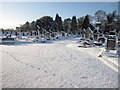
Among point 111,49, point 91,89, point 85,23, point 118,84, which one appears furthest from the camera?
point 85,23

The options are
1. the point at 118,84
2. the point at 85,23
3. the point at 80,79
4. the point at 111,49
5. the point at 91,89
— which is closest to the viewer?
the point at 91,89

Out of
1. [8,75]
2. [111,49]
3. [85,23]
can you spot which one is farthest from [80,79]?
[85,23]

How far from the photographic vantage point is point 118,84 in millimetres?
3900

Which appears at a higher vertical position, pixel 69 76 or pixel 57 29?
pixel 57 29

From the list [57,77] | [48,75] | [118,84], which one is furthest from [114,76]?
[48,75]

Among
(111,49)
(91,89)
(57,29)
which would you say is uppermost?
(57,29)

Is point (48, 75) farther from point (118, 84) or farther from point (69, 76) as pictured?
point (118, 84)

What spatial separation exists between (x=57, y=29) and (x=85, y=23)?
12546 mm

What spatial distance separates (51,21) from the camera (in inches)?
1837

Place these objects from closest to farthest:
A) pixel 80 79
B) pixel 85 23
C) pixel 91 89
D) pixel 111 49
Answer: pixel 91 89
pixel 80 79
pixel 111 49
pixel 85 23

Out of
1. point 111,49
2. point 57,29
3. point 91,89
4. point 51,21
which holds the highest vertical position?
point 51,21

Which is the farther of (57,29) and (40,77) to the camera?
(57,29)

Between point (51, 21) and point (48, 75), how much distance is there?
4383cm

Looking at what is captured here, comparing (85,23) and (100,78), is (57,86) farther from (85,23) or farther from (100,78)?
Result: (85,23)
